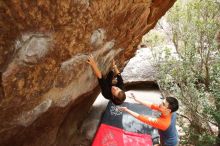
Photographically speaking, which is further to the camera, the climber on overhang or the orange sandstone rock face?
the climber on overhang

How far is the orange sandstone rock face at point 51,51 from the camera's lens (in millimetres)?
4984

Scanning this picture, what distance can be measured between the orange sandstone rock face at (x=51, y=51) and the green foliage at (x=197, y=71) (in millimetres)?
2499

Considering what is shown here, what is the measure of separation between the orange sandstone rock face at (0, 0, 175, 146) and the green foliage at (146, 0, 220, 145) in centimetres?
250

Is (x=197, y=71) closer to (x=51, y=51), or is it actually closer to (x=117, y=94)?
(x=117, y=94)

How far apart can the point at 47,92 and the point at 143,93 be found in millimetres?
7179

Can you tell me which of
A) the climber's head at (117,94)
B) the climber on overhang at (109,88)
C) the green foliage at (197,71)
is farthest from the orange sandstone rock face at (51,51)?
the green foliage at (197,71)

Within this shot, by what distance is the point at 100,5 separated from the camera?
6086 mm

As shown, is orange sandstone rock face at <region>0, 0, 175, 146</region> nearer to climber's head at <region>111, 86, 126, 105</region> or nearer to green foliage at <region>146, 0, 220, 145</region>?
climber's head at <region>111, 86, 126, 105</region>

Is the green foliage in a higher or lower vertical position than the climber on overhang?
lower

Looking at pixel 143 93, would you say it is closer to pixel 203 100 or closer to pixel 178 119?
pixel 178 119

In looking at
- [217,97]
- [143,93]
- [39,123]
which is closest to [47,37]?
[39,123]

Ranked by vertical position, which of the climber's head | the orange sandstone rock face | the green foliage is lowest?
the green foliage

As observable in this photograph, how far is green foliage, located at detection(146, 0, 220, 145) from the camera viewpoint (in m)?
9.52

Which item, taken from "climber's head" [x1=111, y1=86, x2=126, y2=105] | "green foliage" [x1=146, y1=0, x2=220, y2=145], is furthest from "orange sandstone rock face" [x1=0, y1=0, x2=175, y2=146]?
"green foliage" [x1=146, y1=0, x2=220, y2=145]
